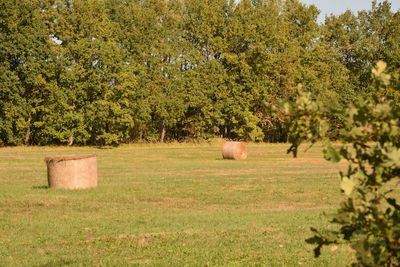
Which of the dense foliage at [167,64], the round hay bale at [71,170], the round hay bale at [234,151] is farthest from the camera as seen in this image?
the dense foliage at [167,64]

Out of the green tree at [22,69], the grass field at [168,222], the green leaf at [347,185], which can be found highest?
the green tree at [22,69]

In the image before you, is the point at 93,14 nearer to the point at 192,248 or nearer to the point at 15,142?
the point at 15,142

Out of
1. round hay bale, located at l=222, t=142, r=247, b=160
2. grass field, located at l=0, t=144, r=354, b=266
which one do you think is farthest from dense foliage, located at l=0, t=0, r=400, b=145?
grass field, located at l=0, t=144, r=354, b=266

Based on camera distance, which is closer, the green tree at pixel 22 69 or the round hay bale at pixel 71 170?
the round hay bale at pixel 71 170

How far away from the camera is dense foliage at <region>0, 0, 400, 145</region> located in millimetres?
52469

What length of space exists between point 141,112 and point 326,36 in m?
35.1

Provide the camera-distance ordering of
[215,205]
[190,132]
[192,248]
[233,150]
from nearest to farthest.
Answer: [192,248] → [215,205] → [233,150] → [190,132]

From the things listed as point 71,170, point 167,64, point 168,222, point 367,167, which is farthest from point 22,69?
point 367,167

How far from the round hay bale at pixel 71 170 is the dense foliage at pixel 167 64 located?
3046cm

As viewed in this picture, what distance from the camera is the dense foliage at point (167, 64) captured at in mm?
52469

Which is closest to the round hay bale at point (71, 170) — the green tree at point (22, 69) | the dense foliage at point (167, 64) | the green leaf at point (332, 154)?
the green leaf at point (332, 154)

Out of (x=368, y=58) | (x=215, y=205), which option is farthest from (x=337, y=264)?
(x=368, y=58)

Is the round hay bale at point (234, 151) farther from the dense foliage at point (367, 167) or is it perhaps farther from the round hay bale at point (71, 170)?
the dense foliage at point (367, 167)

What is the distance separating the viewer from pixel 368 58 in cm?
7756
